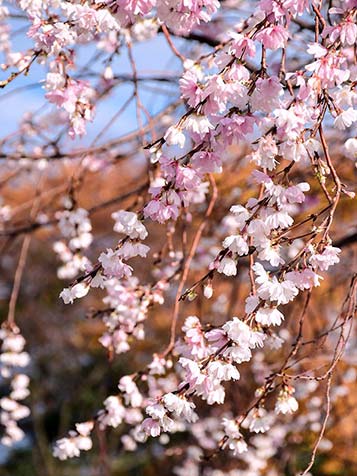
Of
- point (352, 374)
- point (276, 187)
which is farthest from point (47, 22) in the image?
point (352, 374)

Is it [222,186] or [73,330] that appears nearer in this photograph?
[222,186]

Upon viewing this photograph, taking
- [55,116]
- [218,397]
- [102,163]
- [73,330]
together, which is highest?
[73,330]

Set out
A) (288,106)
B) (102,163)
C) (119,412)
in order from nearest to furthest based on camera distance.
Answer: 1. (288,106)
2. (119,412)
3. (102,163)

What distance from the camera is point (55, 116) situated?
9.51 feet

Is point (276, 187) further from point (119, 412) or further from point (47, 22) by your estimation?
point (119, 412)

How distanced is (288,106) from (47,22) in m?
0.46

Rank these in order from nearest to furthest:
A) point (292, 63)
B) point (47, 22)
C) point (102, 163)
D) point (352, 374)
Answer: point (47, 22) → point (292, 63) → point (102, 163) → point (352, 374)

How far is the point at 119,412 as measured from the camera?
5.06ft

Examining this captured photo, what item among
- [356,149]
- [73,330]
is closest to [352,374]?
[356,149]

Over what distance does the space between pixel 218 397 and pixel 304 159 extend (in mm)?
404

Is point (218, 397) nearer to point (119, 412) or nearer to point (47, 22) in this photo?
point (119, 412)

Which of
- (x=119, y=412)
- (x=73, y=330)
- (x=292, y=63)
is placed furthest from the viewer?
(x=73, y=330)

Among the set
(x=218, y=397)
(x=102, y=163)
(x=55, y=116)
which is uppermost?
(x=55, y=116)

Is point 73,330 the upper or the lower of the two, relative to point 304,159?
upper
